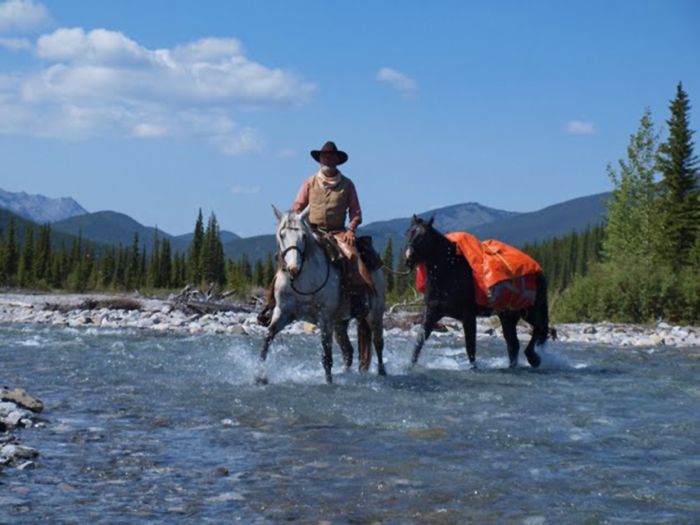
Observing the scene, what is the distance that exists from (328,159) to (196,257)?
5364 cm

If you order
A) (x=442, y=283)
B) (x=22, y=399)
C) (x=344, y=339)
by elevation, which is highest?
(x=442, y=283)

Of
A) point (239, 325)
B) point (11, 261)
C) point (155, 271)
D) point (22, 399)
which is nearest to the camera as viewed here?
point (22, 399)

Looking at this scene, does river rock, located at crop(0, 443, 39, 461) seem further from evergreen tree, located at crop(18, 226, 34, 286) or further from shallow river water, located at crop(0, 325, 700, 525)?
evergreen tree, located at crop(18, 226, 34, 286)

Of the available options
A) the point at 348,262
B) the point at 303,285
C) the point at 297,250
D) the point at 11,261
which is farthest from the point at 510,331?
the point at 11,261

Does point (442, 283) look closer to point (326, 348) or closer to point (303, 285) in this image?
point (326, 348)

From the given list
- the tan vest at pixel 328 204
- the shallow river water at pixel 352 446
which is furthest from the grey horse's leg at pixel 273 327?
the tan vest at pixel 328 204

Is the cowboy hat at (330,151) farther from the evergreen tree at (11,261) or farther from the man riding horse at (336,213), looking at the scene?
the evergreen tree at (11,261)

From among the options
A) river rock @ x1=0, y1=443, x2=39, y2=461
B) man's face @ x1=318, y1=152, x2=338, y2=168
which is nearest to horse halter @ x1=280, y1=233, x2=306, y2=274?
man's face @ x1=318, y1=152, x2=338, y2=168

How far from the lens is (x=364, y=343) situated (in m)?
12.6

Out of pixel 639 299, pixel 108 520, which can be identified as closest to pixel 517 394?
pixel 108 520

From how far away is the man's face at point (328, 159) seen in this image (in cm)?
1172

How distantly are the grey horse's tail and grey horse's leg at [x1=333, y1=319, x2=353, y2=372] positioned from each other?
18cm

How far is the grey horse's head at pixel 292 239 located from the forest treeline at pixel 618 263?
3.03m

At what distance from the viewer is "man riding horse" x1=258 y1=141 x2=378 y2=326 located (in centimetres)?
1144
